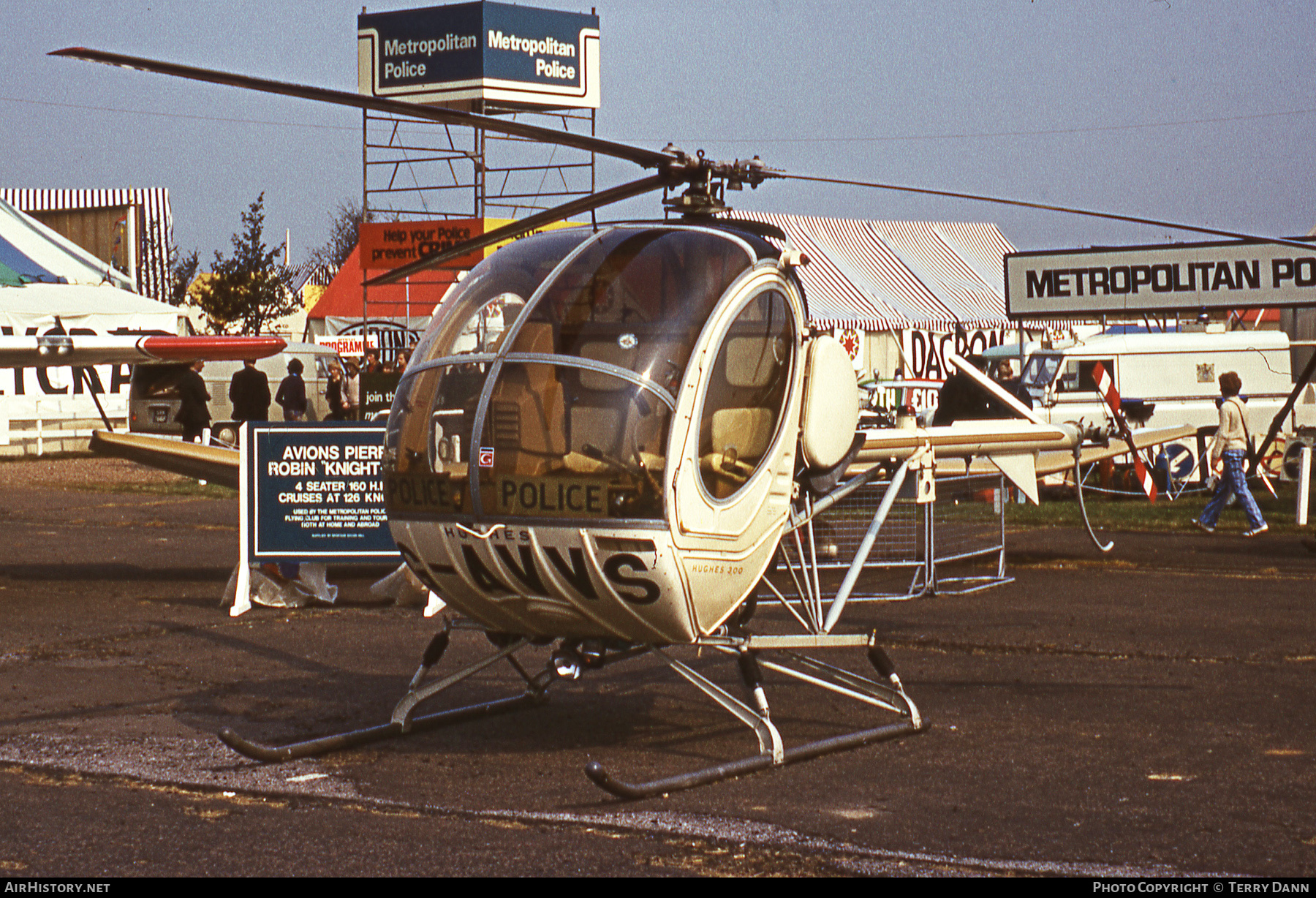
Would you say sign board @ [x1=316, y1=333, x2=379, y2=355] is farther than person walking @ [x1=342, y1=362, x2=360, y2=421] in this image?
Yes

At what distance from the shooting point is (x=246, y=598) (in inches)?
468

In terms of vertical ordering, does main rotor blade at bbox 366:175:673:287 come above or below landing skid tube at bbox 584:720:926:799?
above

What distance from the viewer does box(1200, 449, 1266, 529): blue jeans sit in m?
17.0

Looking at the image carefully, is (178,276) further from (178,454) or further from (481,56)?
(178,454)

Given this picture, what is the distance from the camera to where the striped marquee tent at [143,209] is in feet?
166

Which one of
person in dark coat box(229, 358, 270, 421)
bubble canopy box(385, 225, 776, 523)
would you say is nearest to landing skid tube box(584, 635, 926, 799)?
bubble canopy box(385, 225, 776, 523)

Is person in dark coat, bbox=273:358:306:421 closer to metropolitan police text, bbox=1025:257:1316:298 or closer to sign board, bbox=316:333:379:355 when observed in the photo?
sign board, bbox=316:333:379:355

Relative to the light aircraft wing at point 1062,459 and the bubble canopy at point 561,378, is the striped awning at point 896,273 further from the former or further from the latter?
the bubble canopy at point 561,378

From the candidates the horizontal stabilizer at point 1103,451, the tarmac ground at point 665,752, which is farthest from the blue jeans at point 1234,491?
the tarmac ground at point 665,752

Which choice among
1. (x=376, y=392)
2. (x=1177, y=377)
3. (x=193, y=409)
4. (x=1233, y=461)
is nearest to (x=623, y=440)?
(x=1233, y=461)

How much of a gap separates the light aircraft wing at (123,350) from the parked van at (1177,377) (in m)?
13.3

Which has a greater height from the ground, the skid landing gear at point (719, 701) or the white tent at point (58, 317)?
the white tent at point (58, 317)

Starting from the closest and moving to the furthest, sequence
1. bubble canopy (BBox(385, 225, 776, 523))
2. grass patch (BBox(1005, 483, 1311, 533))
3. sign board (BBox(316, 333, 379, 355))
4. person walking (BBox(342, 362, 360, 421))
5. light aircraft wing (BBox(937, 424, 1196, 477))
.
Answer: bubble canopy (BBox(385, 225, 776, 523)) < light aircraft wing (BBox(937, 424, 1196, 477)) < grass patch (BBox(1005, 483, 1311, 533)) < person walking (BBox(342, 362, 360, 421)) < sign board (BBox(316, 333, 379, 355))

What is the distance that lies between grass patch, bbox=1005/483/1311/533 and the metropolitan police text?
10.2 feet
